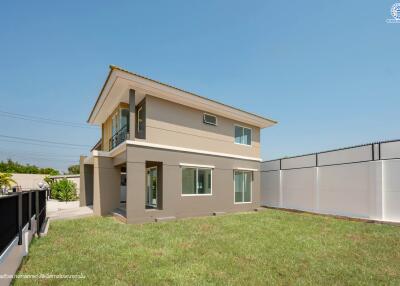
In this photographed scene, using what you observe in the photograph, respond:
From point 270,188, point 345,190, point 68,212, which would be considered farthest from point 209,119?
point 68,212

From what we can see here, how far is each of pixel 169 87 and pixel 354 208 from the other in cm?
1157

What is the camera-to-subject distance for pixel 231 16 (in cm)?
1194

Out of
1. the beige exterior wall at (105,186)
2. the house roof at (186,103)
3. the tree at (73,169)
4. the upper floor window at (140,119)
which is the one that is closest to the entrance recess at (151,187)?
the beige exterior wall at (105,186)

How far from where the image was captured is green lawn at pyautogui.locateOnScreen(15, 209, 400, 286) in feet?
17.7

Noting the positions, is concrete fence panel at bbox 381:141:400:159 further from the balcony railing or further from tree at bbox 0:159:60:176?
tree at bbox 0:159:60:176

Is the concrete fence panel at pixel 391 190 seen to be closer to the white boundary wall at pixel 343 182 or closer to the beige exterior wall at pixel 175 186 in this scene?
the white boundary wall at pixel 343 182

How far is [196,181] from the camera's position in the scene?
14102 millimetres

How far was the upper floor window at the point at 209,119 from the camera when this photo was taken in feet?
49.7

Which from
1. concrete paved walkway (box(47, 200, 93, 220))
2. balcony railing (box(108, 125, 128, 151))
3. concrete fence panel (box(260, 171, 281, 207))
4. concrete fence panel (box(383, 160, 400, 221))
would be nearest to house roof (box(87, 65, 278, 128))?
balcony railing (box(108, 125, 128, 151))

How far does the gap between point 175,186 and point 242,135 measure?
6.78m

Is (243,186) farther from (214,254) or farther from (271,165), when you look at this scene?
(214,254)

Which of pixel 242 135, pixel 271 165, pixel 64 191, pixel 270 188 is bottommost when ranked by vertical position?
pixel 64 191

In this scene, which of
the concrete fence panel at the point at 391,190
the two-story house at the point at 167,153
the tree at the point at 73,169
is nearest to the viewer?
the two-story house at the point at 167,153

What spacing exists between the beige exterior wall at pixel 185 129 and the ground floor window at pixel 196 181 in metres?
1.29
